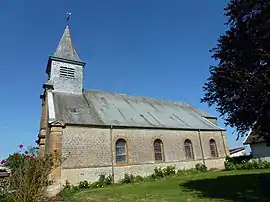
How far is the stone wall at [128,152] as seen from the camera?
16.5m

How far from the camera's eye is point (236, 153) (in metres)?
Answer: 37.8

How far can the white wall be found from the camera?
23344mm

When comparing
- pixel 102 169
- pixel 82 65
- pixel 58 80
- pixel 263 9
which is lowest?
pixel 102 169

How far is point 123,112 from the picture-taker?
21.6m

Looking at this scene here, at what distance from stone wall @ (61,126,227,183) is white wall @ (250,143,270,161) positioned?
382 centimetres

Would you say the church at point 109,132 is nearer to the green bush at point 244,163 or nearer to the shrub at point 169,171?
the shrub at point 169,171

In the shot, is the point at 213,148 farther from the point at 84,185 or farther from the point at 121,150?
the point at 84,185

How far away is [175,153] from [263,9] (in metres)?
15.6

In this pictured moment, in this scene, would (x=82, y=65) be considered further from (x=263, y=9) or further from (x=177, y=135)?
(x=263, y=9)

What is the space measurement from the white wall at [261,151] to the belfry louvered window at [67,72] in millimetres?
20453

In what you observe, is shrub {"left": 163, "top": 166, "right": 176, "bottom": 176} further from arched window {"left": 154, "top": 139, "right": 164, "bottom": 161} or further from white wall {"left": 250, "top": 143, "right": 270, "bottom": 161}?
white wall {"left": 250, "top": 143, "right": 270, "bottom": 161}

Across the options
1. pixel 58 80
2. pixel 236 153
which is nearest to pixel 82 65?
pixel 58 80

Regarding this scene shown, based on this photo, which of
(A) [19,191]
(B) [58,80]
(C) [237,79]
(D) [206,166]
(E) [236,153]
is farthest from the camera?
(E) [236,153]

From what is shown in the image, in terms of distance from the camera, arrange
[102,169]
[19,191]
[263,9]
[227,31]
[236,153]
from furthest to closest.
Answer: [236,153] < [102,169] < [227,31] < [263,9] < [19,191]
